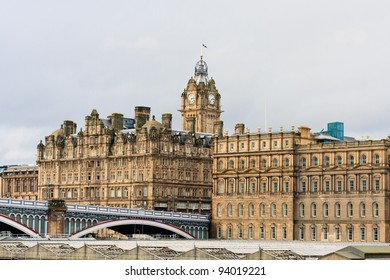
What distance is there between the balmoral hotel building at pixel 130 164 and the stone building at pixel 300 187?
12.4 metres

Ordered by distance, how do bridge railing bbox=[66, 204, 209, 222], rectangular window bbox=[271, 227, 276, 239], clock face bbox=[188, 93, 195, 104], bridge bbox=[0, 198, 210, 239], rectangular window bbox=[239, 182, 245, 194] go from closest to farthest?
bridge bbox=[0, 198, 210, 239]
bridge railing bbox=[66, 204, 209, 222]
rectangular window bbox=[271, 227, 276, 239]
rectangular window bbox=[239, 182, 245, 194]
clock face bbox=[188, 93, 195, 104]

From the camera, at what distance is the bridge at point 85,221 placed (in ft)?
378

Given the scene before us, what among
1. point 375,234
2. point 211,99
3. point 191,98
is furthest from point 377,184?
point 211,99

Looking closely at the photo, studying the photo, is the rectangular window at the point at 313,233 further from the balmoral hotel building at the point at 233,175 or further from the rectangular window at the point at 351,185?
the rectangular window at the point at 351,185

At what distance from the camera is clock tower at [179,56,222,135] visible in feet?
587

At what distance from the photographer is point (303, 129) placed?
13412 cm

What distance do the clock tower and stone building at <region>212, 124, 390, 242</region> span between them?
123ft

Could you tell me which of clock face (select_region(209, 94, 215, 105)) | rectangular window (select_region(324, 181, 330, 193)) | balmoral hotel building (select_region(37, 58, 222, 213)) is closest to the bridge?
balmoral hotel building (select_region(37, 58, 222, 213))

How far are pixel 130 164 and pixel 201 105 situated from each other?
30112 mm

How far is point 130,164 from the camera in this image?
15362cm

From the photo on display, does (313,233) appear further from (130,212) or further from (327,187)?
(130,212)

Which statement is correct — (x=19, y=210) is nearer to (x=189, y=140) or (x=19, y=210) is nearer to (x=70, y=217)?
(x=70, y=217)

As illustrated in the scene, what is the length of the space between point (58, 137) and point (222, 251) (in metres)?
106

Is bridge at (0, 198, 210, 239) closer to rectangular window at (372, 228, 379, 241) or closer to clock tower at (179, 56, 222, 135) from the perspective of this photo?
rectangular window at (372, 228, 379, 241)
